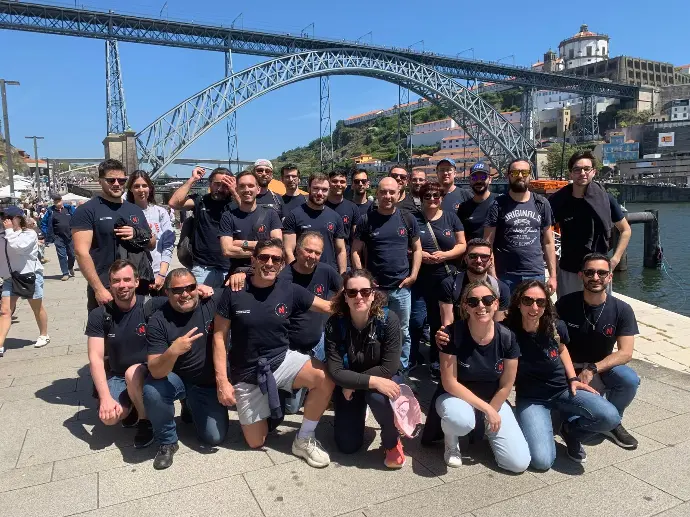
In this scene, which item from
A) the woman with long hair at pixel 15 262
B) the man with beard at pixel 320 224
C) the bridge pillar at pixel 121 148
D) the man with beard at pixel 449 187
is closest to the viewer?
the man with beard at pixel 320 224

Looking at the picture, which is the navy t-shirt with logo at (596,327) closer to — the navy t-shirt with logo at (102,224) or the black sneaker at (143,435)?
the black sneaker at (143,435)

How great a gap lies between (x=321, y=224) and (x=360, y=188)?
758 millimetres

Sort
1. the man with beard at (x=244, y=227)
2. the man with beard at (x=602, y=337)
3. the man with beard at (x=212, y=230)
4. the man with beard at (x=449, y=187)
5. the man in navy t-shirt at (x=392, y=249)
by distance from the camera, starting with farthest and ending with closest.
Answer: the man with beard at (x=449, y=187), the man with beard at (x=212, y=230), the man in navy t-shirt at (x=392, y=249), the man with beard at (x=244, y=227), the man with beard at (x=602, y=337)

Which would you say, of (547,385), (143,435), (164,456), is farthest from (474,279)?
(143,435)

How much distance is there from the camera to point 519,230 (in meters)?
3.89

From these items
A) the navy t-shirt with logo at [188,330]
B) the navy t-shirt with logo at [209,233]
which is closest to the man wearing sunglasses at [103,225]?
the navy t-shirt with logo at [209,233]

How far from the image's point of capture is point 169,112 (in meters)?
30.0

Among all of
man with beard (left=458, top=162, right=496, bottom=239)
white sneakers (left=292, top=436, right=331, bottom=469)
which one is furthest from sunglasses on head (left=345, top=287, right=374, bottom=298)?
man with beard (left=458, top=162, right=496, bottom=239)

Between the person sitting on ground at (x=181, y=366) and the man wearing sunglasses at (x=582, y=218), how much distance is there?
2.86 metres

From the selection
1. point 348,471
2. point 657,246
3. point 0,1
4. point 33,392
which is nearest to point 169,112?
point 0,1

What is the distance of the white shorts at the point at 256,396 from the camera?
2.93 metres

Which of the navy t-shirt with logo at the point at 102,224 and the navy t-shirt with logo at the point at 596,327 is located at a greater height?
the navy t-shirt with logo at the point at 102,224

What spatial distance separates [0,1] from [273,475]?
Answer: 31334mm

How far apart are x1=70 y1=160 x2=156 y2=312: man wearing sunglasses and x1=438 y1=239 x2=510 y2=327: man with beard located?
2.26 m
